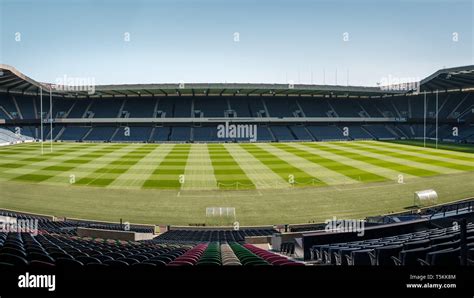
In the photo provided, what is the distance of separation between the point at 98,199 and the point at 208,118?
48.6 meters

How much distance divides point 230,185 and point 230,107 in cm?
4958

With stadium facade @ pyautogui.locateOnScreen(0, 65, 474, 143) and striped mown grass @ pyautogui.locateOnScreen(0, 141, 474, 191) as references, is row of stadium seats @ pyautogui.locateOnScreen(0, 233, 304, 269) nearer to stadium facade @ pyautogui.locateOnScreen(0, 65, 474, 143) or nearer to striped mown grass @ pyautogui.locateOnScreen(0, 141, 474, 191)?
striped mown grass @ pyautogui.locateOnScreen(0, 141, 474, 191)

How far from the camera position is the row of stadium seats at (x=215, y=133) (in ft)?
217

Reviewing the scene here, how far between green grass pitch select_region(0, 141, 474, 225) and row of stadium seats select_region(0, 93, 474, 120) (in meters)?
33.4

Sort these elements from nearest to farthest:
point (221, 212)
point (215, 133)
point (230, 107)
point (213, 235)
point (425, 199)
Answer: point (213, 235)
point (221, 212)
point (425, 199)
point (215, 133)
point (230, 107)

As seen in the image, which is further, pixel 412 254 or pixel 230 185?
pixel 230 185

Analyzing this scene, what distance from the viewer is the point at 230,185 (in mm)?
26656

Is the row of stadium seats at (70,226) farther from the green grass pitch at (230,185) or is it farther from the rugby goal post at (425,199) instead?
the rugby goal post at (425,199)

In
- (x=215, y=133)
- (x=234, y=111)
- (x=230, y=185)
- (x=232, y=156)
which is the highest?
(x=234, y=111)

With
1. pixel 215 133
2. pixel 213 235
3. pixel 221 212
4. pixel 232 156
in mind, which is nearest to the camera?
pixel 213 235

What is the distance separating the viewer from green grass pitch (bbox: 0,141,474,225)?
2033 centimetres

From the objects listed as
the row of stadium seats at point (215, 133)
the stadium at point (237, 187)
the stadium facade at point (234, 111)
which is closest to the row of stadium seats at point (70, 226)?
the stadium at point (237, 187)

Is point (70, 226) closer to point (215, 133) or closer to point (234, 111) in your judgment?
point (215, 133)

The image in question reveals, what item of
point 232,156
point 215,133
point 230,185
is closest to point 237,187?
point 230,185
